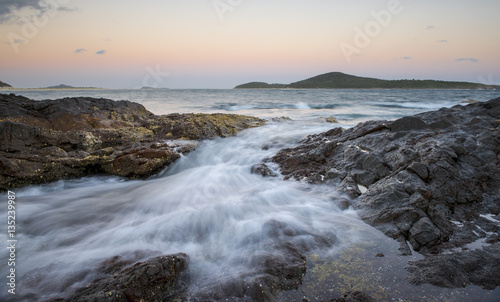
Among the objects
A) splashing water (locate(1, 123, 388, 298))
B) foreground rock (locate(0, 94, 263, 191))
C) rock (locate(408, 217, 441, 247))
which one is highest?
foreground rock (locate(0, 94, 263, 191))

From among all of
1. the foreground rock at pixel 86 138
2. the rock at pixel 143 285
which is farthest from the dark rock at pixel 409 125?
the rock at pixel 143 285

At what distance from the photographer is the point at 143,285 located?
2666 mm

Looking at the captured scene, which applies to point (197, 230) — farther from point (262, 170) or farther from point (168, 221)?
point (262, 170)

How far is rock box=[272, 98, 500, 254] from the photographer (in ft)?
12.6

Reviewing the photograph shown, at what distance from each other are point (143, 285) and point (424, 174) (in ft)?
15.4

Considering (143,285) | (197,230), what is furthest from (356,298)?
(197,230)

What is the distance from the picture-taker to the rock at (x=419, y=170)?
3.83 m

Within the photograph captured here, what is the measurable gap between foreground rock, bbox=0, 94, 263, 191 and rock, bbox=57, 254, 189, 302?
13.8 ft

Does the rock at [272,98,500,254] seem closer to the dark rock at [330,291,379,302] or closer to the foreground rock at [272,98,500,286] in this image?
the foreground rock at [272,98,500,286]

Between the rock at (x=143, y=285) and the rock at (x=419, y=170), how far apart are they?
292 centimetres

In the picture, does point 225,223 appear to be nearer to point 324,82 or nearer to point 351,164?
point 351,164

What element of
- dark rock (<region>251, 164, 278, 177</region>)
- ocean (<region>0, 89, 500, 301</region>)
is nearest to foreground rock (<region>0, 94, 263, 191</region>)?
ocean (<region>0, 89, 500, 301</region>)

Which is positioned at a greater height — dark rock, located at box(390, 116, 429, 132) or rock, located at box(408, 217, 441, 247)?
dark rock, located at box(390, 116, 429, 132)

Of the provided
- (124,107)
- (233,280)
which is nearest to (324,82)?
(124,107)
